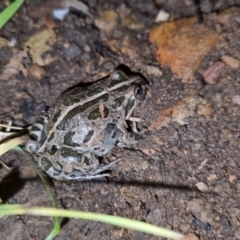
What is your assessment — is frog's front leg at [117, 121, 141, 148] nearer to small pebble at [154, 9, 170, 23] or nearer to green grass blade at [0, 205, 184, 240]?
small pebble at [154, 9, 170, 23]

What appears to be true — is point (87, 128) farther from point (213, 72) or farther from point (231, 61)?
point (231, 61)

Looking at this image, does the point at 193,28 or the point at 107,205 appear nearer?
the point at 107,205

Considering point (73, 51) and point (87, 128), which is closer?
point (87, 128)

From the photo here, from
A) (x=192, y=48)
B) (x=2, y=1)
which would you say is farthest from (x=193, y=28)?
(x=2, y=1)

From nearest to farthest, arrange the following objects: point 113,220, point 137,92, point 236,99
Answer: point 113,220
point 236,99
point 137,92

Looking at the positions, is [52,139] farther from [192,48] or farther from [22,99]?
[192,48]

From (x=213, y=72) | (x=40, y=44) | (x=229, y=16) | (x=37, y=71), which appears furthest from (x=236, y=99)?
(x=40, y=44)
